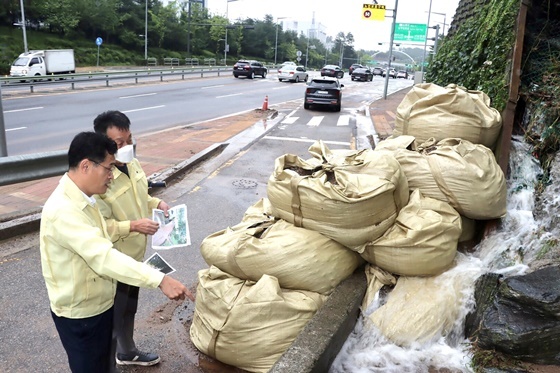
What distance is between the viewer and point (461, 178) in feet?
11.5

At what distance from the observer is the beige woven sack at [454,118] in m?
4.38

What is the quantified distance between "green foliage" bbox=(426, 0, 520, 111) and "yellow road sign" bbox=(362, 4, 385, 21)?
60.3ft

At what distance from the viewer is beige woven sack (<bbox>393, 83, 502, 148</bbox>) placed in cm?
438

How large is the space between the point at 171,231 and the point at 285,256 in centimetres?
75

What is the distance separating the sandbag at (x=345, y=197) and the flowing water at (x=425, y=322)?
0.49 meters

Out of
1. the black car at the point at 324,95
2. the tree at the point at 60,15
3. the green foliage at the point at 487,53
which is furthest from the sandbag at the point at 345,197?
the tree at the point at 60,15

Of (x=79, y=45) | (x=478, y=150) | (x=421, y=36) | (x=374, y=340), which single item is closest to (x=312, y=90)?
(x=478, y=150)

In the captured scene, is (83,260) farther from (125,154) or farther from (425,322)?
(425,322)

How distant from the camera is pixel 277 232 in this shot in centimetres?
314

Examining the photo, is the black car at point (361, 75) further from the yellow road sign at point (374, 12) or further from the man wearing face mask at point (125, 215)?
the man wearing face mask at point (125, 215)

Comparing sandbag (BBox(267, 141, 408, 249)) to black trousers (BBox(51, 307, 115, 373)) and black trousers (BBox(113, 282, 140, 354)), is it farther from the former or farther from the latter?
black trousers (BBox(51, 307, 115, 373))

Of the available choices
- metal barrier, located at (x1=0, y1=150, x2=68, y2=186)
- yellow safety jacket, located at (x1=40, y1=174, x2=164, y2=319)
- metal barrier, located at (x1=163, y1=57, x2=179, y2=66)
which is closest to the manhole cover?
metal barrier, located at (x1=0, y1=150, x2=68, y2=186)

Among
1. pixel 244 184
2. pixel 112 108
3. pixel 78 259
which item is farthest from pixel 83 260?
pixel 112 108

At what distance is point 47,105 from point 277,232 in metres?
16.2
